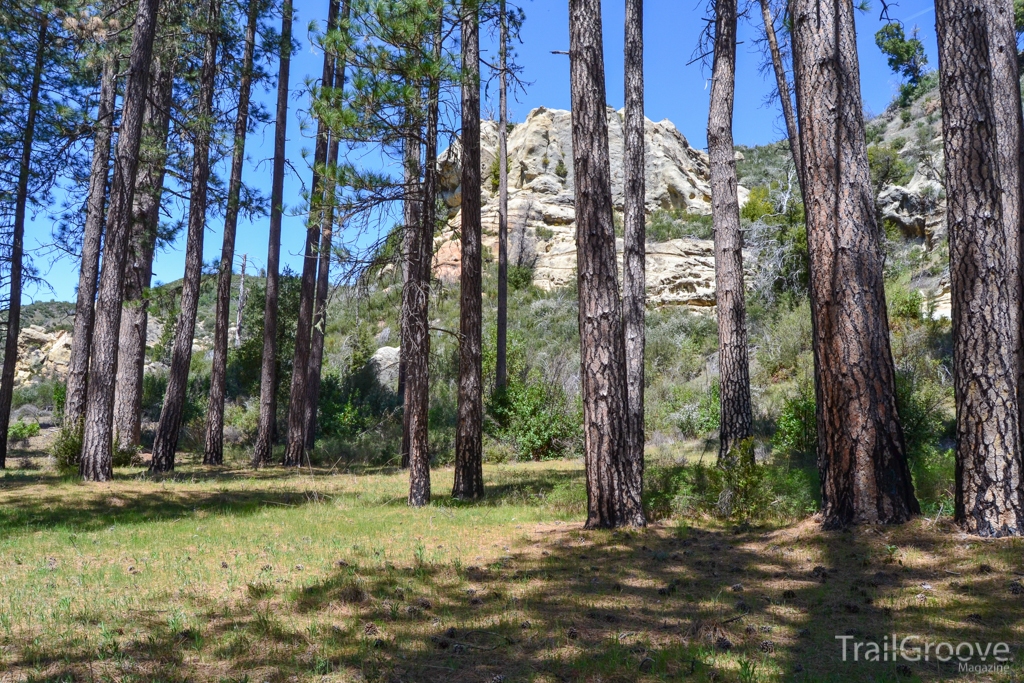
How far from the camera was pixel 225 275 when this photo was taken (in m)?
16.0

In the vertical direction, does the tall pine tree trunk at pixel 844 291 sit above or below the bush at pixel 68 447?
above

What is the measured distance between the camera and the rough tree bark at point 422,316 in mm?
9227

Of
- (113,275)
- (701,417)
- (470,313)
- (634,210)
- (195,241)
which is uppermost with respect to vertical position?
(195,241)

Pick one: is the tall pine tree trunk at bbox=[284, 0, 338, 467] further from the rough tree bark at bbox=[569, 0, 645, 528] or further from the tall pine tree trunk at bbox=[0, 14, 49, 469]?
the rough tree bark at bbox=[569, 0, 645, 528]

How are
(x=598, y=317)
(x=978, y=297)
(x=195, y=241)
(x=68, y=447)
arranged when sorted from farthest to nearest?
(x=195, y=241)
(x=68, y=447)
(x=598, y=317)
(x=978, y=297)

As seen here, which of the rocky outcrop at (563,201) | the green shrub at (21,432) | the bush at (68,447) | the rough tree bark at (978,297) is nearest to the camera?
Answer: the rough tree bark at (978,297)

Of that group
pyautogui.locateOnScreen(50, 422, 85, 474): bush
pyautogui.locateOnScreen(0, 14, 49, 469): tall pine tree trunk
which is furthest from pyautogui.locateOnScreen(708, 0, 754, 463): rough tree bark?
pyautogui.locateOnScreen(0, 14, 49, 469): tall pine tree trunk

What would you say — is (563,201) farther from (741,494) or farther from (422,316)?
(741,494)

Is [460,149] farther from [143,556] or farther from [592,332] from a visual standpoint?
[143,556]

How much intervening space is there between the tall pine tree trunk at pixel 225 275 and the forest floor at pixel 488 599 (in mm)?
7757

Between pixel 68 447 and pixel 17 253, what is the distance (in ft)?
19.5

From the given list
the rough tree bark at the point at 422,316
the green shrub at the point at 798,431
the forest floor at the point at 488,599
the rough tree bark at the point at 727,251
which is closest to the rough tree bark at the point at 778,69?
the rough tree bark at the point at 727,251

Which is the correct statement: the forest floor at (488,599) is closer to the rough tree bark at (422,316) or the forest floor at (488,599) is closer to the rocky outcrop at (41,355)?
the rough tree bark at (422,316)

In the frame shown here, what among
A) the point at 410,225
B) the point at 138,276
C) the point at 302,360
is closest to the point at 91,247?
the point at 138,276
